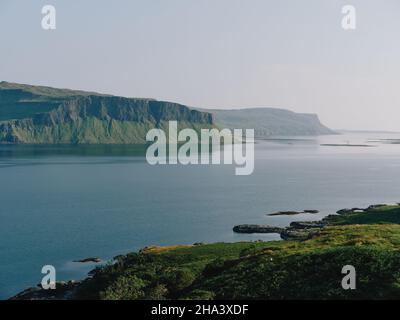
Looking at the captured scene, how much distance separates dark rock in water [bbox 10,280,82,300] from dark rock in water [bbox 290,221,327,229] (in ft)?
236

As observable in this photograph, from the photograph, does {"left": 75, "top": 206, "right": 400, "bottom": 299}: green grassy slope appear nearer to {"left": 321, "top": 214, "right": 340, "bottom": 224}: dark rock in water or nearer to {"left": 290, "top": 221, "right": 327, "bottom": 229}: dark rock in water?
{"left": 290, "top": 221, "right": 327, "bottom": 229}: dark rock in water

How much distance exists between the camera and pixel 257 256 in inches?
2584

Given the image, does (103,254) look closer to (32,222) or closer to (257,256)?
(32,222)

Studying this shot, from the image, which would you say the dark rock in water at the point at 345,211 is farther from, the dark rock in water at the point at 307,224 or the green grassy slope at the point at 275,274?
the green grassy slope at the point at 275,274

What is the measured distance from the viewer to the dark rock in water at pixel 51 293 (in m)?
77.2

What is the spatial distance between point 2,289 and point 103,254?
2736cm

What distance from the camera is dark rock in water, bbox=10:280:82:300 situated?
77.2m

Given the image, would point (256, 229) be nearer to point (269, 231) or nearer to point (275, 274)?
point (269, 231)

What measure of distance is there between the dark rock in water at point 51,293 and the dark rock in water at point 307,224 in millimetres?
71822

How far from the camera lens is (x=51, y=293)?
3127 inches

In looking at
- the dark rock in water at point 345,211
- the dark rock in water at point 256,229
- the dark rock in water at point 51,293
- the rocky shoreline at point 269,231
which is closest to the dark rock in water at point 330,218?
the rocky shoreline at point 269,231

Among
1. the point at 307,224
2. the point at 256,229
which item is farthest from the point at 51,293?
the point at 307,224

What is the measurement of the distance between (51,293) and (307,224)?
7963 cm

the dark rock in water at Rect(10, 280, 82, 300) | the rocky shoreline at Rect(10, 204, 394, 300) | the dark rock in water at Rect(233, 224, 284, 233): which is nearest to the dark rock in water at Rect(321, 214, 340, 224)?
the rocky shoreline at Rect(10, 204, 394, 300)
